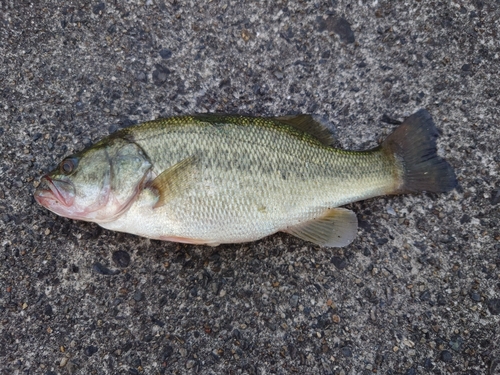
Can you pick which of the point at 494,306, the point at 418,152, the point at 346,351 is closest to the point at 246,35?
the point at 418,152

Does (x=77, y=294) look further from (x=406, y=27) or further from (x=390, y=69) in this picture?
(x=406, y=27)

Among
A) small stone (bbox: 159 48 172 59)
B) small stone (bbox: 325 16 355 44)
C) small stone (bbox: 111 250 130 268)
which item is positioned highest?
Result: small stone (bbox: 325 16 355 44)

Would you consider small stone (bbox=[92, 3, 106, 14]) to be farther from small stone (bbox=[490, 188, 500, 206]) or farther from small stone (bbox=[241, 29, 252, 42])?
small stone (bbox=[490, 188, 500, 206])

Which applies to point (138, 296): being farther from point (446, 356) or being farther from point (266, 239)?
point (446, 356)

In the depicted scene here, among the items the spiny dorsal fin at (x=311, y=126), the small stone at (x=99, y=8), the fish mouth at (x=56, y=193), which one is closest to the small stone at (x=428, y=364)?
the spiny dorsal fin at (x=311, y=126)

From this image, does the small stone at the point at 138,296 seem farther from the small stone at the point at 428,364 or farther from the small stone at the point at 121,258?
the small stone at the point at 428,364

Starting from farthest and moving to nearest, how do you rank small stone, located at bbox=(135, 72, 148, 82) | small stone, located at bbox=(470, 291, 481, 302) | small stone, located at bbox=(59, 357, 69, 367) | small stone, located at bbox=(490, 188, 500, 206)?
small stone, located at bbox=(135, 72, 148, 82) < small stone, located at bbox=(490, 188, 500, 206) < small stone, located at bbox=(470, 291, 481, 302) < small stone, located at bbox=(59, 357, 69, 367)

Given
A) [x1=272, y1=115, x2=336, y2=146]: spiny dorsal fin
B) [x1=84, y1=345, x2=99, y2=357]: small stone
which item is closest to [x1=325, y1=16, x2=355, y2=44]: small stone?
[x1=272, y1=115, x2=336, y2=146]: spiny dorsal fin
